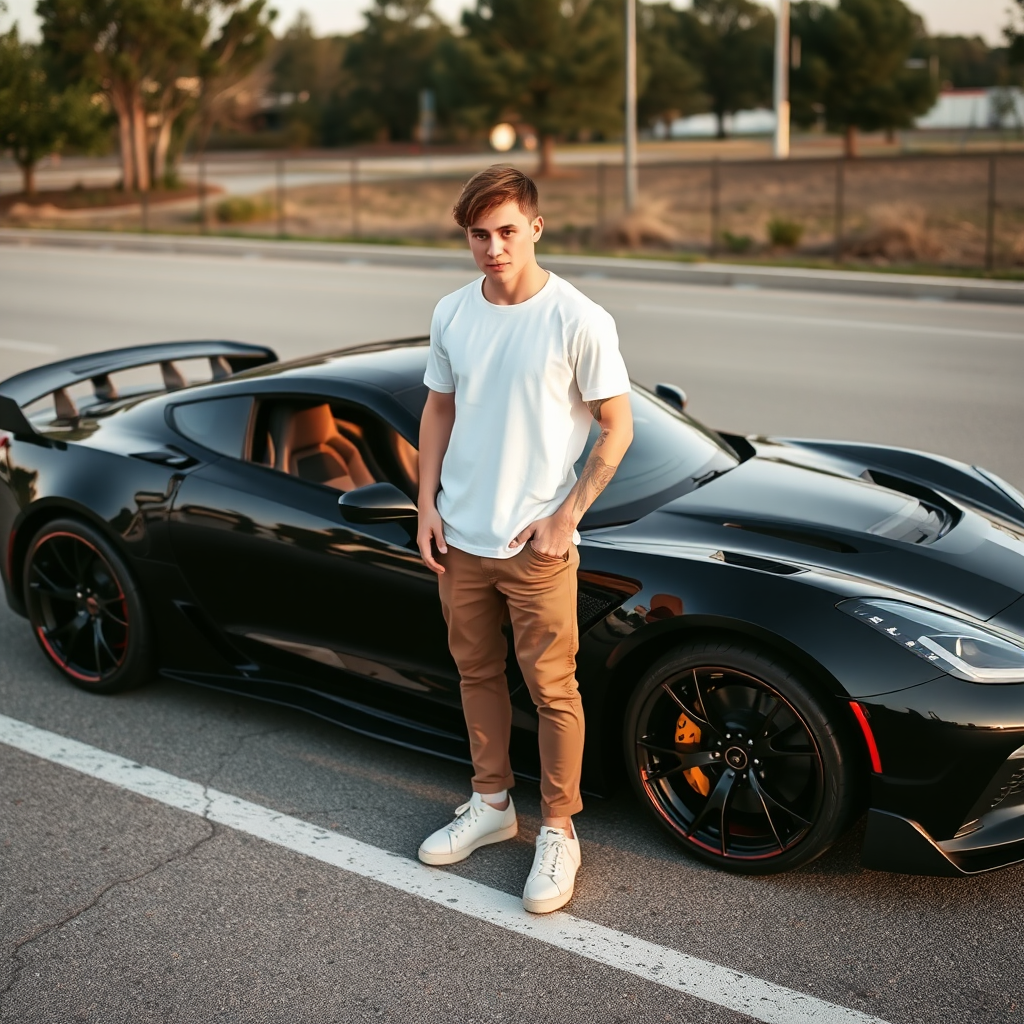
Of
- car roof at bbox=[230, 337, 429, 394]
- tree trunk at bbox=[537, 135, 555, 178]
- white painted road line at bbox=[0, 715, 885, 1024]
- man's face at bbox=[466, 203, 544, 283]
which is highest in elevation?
tree trunk at bbox=[537, 135, 555, 178]

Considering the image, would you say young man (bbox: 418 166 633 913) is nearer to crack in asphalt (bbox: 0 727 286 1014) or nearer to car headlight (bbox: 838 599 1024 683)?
car headlight (bbox: 838 599 1024 683)

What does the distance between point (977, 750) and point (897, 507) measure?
1.28m

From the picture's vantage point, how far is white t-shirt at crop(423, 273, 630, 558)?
3.19 m

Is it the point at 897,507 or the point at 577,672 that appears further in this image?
the point at 897,507

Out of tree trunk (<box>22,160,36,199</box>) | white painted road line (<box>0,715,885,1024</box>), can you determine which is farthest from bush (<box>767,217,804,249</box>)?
tree trunk (<box>22,160,36,199</box>)

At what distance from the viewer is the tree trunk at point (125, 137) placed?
3566cm

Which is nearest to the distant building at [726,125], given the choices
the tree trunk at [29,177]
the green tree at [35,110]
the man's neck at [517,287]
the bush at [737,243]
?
the tree trunk at [29,177]

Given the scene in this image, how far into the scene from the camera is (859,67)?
47438mm

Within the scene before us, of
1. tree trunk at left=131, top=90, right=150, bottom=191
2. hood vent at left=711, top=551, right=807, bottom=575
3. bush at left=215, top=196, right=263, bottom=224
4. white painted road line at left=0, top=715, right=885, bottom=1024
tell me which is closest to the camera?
white painted road line at left=0, top=715, right=885, bottom=1024

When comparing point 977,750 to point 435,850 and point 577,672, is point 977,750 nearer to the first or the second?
point 577,672

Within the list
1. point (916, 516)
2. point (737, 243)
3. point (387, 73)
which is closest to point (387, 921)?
point (916, 516)

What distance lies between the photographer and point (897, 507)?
14.2 feet

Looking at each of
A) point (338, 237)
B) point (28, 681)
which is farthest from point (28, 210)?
point (28, 681)

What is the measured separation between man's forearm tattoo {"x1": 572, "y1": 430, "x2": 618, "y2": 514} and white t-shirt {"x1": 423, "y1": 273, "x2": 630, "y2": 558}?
2.7 inches
